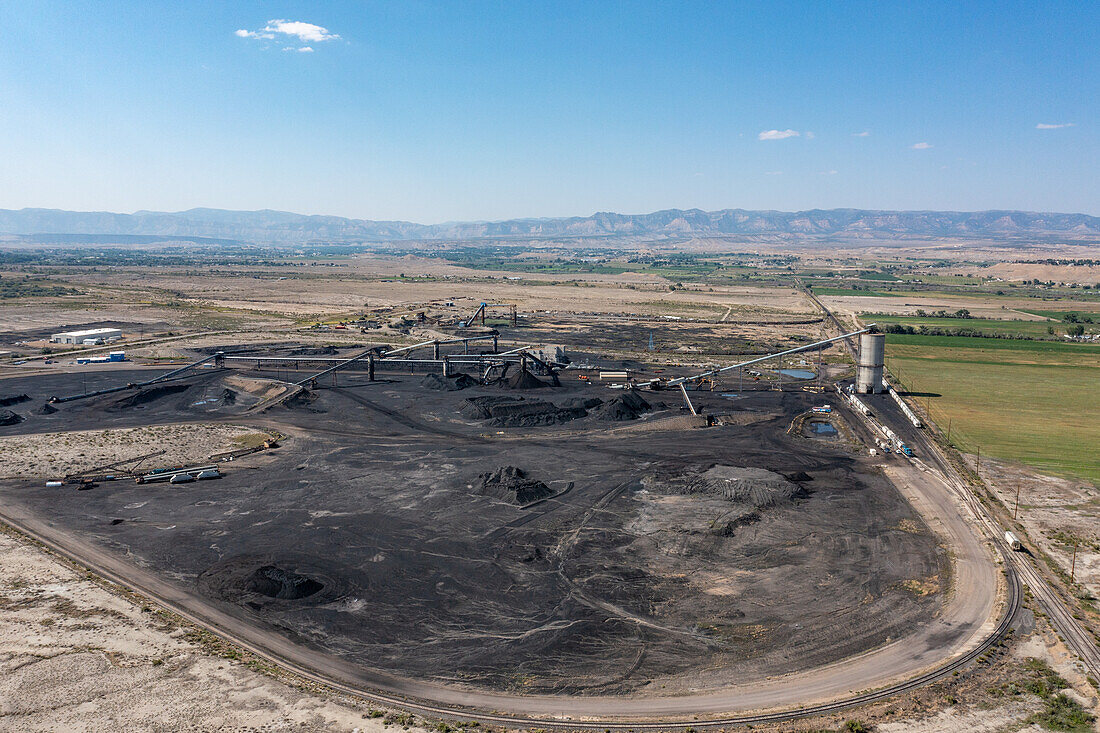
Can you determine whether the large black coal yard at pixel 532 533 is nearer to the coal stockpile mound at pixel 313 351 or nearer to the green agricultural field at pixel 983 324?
the coal stockpile mound at pixel 313 351

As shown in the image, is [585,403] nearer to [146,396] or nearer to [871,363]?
[871,363]

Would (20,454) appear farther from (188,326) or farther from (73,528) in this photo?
(188,326)

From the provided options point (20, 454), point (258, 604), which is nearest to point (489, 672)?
point (258, 604)

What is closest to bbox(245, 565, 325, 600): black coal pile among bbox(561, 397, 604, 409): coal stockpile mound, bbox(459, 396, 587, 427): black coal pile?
bbox(459, 396, 587, 427): black coal pile

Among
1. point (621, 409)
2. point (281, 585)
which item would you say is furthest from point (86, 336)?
point (281, 585)

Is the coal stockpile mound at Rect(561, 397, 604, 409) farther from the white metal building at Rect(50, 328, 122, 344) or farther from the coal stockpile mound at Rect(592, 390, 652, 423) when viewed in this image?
the white metal building at Rect(50, 328, 122, 344)
